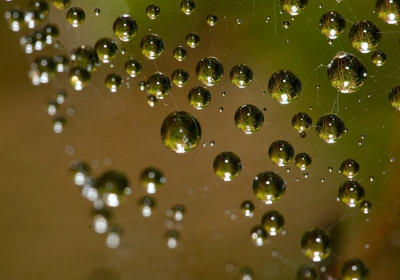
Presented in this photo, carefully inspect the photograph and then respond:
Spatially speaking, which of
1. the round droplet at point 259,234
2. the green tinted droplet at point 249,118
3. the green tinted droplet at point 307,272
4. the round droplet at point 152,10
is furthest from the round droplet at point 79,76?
the green tinted droplet at point 307,272

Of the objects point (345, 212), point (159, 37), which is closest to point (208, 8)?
point (159, 37)

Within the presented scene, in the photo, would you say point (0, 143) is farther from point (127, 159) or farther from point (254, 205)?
point (254, 205)

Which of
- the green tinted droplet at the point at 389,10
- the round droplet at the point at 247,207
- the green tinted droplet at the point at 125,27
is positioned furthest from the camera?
the round droplet at the point at 247,207

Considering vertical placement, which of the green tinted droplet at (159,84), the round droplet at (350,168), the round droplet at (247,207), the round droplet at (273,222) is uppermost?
the green tinted droplet at (159,84)

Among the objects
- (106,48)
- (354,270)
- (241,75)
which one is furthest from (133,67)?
(354,270)

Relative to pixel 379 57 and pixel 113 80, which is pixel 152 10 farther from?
pixel 379 57

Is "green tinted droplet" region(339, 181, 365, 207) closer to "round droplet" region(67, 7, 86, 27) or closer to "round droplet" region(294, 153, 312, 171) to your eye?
"round droplet" region(294, 153, 312, 171)

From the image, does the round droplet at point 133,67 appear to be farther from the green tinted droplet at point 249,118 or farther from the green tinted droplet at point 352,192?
the green tinted droplet at point 352,192

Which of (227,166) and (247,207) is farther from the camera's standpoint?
(247,207)

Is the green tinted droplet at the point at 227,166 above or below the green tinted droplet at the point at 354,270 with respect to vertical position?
above
